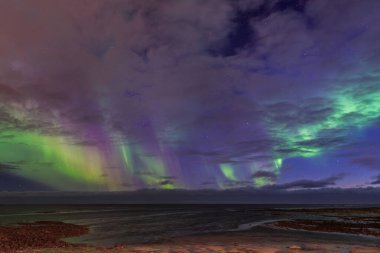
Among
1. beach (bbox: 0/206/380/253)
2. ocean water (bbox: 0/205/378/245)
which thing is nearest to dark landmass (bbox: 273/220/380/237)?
beach (bbox: 0/206/380/253)

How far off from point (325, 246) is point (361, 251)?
4.36 metres

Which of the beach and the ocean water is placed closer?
the beach

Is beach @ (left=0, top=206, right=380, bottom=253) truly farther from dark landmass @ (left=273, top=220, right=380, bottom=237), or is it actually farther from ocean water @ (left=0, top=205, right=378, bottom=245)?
ocean water @ (left=0, top=205, right=378, bottom=245)

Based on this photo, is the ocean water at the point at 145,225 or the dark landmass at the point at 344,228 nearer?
the ocean water at the point at 145,225

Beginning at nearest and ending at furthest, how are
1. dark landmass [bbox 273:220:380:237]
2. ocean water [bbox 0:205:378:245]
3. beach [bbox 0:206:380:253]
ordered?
beach [bbox 0:206:380:253] < ocean water [bbox 0:205:378:245] < dark landmass [bbox 273:220:380:237]

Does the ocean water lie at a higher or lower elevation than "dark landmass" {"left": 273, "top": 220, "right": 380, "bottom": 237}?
lower

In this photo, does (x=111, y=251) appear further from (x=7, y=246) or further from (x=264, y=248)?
(x=264, y=248)

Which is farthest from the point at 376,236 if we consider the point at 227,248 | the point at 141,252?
the point at 141,252

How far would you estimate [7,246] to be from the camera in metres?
32.2

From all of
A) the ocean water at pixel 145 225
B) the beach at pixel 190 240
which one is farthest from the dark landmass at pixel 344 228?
the ocean water at pixel 145 225

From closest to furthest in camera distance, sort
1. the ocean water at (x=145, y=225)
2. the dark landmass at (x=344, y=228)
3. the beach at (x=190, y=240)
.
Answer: the beach at (x=190, y=240), the ocean water at (x=145, y=225), the dark landmass at (x=344, y=228)

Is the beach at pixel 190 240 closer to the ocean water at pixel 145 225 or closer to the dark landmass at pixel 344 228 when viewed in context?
the dark landmass at pixel 344 228

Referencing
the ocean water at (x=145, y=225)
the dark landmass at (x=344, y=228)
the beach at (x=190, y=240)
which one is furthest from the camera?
the dark landmass at (x=344, y=228)

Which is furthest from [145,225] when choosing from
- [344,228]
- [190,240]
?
[344,228]
